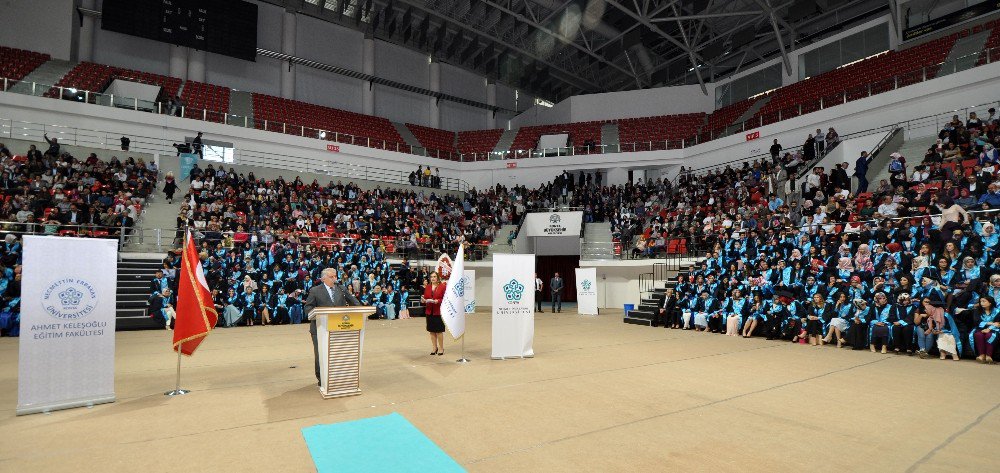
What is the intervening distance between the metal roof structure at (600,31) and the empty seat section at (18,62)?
11630mm

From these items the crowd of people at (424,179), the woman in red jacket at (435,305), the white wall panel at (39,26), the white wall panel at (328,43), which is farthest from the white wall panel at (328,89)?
the woman in red jacket at (435,305)

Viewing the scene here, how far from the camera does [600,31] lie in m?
30.0

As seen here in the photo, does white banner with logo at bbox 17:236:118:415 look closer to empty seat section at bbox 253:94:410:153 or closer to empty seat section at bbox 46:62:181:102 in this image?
empty seat section at bbox 46:62:181:102

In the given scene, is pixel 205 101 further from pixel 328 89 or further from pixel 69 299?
pixel 69 299

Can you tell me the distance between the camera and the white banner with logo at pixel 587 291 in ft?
58.6

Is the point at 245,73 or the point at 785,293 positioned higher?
the point at 245,73

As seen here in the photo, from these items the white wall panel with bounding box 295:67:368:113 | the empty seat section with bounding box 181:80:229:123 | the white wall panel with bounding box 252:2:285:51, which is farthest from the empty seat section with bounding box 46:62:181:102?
the white wall panel with bounding box 295:67:368:113

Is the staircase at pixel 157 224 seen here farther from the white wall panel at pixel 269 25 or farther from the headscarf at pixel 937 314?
the headscarf at pixel 937 314

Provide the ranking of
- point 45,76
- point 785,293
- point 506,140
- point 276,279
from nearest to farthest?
1. point 785,293
2. point 276,279
3. point 45,76
4. point 506,140

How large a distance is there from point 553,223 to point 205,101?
61.3 feet

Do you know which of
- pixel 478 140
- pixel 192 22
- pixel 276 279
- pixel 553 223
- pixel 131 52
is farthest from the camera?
pixel 478 140

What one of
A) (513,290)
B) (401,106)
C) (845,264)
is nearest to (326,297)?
(513,290)

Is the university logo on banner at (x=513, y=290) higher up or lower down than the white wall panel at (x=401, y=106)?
lower down

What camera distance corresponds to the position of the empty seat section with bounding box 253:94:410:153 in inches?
1040
